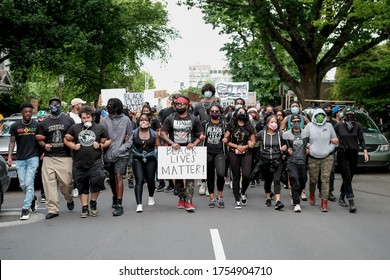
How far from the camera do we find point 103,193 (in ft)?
43.3

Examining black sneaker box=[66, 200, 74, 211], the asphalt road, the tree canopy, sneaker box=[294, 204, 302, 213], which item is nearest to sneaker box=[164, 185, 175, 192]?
the asphalt road

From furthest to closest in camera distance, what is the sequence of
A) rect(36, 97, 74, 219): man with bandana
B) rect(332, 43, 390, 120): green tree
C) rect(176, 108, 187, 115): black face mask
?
rect(332, 43, 390, 120): green tree < rect(176, 108, 187, 115): black face mask < rect(36, 97, 74, 219): man with bandana

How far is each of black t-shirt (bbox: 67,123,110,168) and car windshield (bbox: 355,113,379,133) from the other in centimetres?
1080

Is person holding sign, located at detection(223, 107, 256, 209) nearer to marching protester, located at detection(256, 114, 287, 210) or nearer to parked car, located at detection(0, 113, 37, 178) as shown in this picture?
marching protester, located at detection(256, 114, 287, 210)

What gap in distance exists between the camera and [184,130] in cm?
1053

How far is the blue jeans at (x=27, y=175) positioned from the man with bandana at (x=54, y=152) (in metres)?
0.20

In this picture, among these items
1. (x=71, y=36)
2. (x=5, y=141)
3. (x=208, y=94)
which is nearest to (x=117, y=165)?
(x=208, y=94)

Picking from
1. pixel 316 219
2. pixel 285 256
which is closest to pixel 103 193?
pixel 316 219

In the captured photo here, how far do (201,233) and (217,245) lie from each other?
86 centimetres

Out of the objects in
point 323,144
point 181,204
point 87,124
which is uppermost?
point 87,124

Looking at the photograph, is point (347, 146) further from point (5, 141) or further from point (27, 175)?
point (5, 141)

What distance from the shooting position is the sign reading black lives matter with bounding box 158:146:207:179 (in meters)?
10.7

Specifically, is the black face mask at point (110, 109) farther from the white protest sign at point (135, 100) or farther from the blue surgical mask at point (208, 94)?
the white protest sign at point (135, 100)

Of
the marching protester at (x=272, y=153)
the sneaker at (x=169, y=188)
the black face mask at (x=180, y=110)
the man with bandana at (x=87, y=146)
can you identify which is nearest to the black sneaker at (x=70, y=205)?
the man with bandana at (x=87, y=146)
